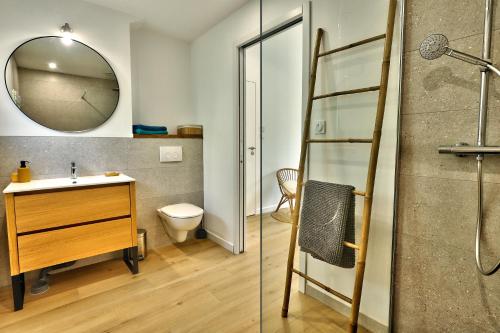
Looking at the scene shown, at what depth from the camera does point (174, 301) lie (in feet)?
5.97

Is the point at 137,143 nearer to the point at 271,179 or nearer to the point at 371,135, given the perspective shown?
the point at 271,179

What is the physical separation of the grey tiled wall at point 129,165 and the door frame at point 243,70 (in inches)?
26.8

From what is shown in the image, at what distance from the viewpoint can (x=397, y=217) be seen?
1316mm

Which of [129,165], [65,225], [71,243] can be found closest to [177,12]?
[129,165]

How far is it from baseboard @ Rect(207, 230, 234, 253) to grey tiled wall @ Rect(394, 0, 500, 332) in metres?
1.61

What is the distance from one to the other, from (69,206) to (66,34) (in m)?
1.45

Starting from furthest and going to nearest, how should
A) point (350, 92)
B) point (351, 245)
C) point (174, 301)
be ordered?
1. point (174, 301)
2. point (350, 92)
3. point (351, 245)

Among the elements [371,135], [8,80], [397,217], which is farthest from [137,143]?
[397,217]

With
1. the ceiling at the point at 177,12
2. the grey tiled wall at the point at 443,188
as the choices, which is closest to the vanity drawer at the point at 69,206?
the ceiling at the point at 177,12

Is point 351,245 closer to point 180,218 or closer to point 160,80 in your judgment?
point 180,218

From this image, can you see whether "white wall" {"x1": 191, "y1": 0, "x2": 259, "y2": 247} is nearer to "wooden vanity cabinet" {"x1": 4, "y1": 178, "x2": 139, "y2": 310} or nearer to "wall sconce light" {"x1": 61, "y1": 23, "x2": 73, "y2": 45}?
"wooden vanity cabinet" {"x1": 4, "y1": 178, "x2": 139, "y2": 310}

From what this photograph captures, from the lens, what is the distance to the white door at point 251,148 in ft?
8.46

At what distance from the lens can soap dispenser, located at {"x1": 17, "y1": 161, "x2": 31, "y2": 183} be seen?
1.90 metres

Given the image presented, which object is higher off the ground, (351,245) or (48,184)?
(48,184)
